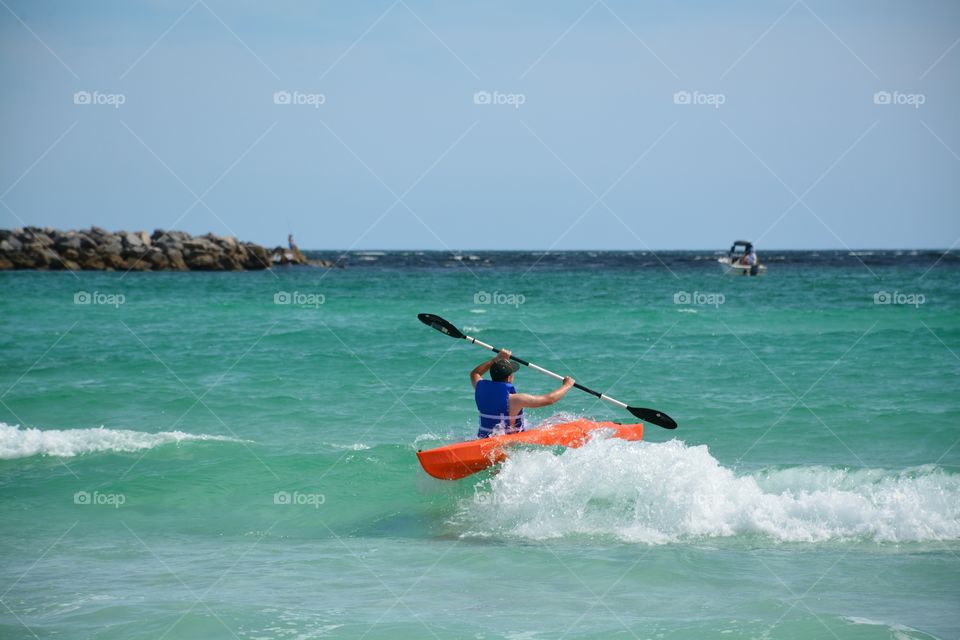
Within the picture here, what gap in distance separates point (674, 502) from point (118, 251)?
5173 cm

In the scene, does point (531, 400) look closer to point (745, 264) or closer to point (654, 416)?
point (654, 416)

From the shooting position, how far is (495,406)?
995 cm

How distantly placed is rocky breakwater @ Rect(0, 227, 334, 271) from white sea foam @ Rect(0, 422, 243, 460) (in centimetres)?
4350

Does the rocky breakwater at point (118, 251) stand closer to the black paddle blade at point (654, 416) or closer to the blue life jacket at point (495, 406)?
the black paddle blade at point (654, 416)

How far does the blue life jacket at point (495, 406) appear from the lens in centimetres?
991

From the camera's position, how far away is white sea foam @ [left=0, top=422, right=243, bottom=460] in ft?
40.5

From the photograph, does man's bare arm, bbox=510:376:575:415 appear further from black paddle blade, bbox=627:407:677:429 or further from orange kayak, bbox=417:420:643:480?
black paddle blade, bbox=627:407:677:429

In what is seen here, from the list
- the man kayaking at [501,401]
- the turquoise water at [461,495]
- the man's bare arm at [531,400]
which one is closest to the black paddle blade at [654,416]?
the turquoise water at [461,495]

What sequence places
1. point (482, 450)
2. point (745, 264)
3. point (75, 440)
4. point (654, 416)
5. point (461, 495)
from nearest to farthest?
point (482, 450), point (461, 495), point (654, 416), point (75, 440), point (745, 264)

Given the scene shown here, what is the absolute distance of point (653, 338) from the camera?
22.6m

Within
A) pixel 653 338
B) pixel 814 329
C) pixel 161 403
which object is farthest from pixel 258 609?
pixel 814 329

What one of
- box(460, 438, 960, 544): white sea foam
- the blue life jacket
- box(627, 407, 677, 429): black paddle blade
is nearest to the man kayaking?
the blue life jacket

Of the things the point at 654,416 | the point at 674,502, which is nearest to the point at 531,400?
the point at 674,502

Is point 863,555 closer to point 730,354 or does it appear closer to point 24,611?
point 24,611
